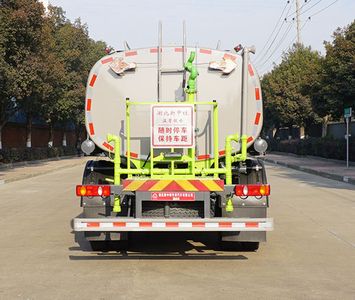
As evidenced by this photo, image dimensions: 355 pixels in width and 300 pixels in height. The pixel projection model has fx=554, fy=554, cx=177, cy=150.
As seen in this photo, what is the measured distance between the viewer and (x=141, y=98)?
817 cm

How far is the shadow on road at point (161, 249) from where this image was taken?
8.23 meters

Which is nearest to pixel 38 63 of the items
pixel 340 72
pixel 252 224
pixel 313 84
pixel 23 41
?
pixel 23 41

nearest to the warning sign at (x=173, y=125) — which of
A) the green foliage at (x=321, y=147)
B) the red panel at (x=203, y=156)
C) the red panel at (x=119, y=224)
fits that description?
the red panel at (x=203, y=156)

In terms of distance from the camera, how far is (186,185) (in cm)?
739

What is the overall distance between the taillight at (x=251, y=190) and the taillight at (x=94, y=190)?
1766 mm

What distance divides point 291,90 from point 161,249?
146 feet

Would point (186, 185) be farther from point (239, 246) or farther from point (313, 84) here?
point (313, 84)

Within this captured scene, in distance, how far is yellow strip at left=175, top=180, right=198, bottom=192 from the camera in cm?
738

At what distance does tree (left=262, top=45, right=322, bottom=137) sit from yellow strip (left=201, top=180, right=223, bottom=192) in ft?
137

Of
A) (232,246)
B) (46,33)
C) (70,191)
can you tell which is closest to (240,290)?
(232,246)

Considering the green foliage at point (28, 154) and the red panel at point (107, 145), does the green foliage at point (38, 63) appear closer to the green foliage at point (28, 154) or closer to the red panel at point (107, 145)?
the green foliage at point (28, 154)

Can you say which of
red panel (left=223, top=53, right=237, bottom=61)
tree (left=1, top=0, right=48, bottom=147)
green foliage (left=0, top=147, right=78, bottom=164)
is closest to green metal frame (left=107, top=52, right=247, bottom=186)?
red panel (left=223, top=53, right=237, bottom=61)

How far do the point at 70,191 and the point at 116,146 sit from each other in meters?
11.9

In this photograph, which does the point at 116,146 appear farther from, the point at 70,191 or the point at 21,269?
the point at 70,191
